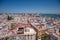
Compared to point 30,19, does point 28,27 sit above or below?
below

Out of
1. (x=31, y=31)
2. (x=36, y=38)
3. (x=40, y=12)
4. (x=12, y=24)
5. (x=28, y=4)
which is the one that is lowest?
(x=36, y=38)

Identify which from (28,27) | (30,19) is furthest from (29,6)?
(28,27)

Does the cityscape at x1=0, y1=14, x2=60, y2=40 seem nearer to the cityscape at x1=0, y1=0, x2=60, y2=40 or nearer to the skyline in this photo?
the cityscape at x1=0, y1=0, x2=60, y2=40

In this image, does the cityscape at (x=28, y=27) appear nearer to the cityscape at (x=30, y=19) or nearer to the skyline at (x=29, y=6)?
the cityscape at (x=30, y=19)

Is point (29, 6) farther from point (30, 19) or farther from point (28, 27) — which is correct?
point (28, 27)

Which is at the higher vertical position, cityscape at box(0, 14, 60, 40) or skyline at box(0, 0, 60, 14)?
skyline at box(0, 0, 60, 14)

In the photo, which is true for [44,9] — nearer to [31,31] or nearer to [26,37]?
[31,31]

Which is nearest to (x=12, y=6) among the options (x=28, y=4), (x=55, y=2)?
(x=28, y=4)

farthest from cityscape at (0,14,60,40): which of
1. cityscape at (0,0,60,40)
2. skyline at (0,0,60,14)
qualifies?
skyline at (0,0,60,14)
